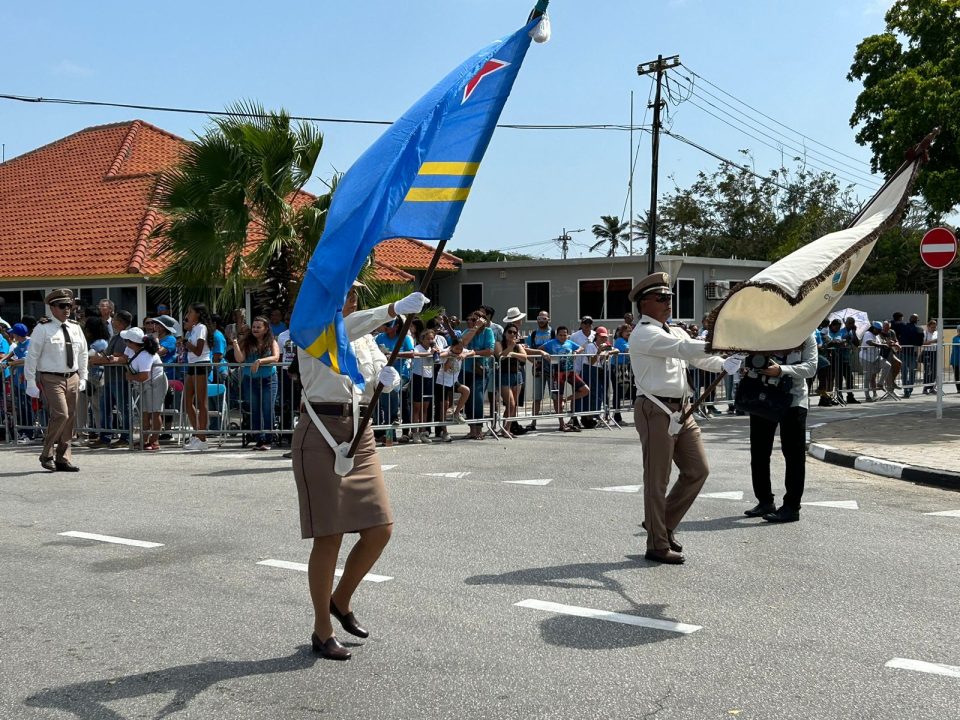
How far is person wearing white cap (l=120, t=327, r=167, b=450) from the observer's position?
1410 cm

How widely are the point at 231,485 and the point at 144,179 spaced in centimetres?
1899

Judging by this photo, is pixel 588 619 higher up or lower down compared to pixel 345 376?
lower down

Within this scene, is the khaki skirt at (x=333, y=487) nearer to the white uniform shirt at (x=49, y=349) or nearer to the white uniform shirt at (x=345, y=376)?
the white uniform shirt at (x=345, y=376)

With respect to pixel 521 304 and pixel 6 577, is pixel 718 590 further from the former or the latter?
pixel 521 304

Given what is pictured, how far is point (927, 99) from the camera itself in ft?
63.6

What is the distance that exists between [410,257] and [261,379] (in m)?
18.0

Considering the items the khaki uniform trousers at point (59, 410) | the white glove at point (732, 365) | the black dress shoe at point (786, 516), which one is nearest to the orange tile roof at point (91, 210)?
the khaki uniform trousers at point (59, 410)

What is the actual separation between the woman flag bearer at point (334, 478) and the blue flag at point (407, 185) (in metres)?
0.24

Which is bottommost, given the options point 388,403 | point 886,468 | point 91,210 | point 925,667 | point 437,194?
point 925,667

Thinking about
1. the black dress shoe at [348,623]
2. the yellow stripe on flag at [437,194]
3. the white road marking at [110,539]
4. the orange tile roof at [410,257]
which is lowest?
the black dress shoe at [348,623]

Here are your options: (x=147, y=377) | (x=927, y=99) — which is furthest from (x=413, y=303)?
(x=927, y=99)

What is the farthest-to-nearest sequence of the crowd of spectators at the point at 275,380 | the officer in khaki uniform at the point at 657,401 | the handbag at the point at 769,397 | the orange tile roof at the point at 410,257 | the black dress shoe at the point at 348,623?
1. the orange tile roof at the point at 410,257
2. the crowd of spectators at the point at 275,380
3. the handbag at the point at 769,397
4. the officer in khaki uniform at the point at 657,401
5. the black dress shoe at the point at 348,623

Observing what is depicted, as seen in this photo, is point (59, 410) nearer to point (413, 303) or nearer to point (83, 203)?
point (413, 303)

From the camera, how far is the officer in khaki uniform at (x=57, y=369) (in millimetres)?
11656
